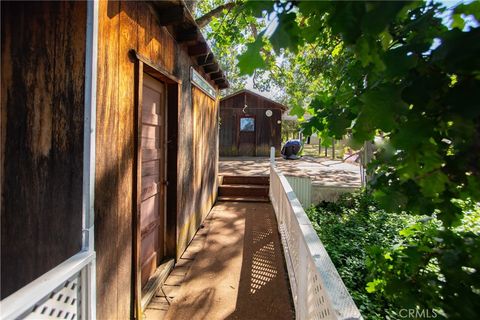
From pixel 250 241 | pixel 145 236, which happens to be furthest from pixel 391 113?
pixel 250 241

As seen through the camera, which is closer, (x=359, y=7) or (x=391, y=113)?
(x=359, y=7)

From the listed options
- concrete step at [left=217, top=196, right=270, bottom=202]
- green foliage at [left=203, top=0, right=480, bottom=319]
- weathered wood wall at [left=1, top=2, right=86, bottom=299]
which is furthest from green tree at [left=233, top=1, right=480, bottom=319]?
concrete step at [left=217, top=196, right=270, bottom=202]

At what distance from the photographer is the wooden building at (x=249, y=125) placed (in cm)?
1683

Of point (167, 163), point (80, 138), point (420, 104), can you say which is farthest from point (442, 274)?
point (167, 163)

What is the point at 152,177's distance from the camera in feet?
11.3

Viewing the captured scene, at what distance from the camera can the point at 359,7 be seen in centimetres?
68

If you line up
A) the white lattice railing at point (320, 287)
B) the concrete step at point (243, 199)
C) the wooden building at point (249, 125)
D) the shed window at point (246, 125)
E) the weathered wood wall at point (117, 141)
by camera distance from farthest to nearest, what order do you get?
the shed window at point (246, 125), the wooden building at point (249, 125), the concrete step at point (243, 199), the weathered wood wall at point (117, 141), the white lattice railing at point (320, 287)

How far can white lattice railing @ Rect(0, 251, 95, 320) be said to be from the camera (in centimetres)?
118

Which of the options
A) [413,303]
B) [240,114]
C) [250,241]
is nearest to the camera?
[413,303]

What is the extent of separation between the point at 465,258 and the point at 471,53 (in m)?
0.67

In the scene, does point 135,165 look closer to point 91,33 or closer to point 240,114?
point 91,33

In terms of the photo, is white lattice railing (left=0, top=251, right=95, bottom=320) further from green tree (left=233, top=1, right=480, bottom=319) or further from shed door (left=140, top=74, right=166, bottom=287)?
shed door (left=140, top=74, right=166, bottom=287)
